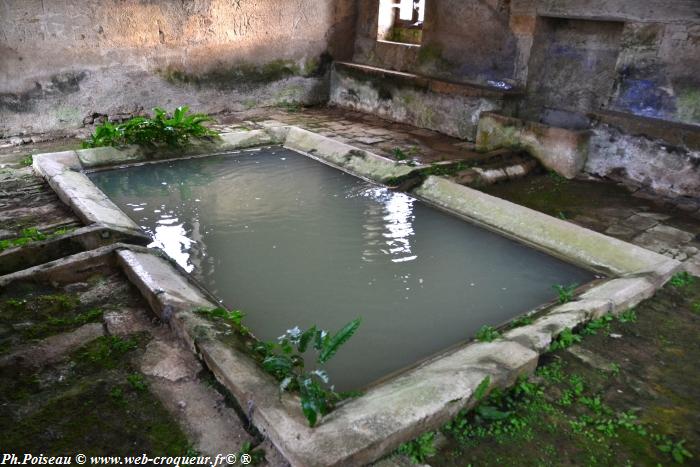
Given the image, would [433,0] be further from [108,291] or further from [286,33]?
[108,291]

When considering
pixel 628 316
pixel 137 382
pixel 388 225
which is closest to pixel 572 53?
pixel 388 225

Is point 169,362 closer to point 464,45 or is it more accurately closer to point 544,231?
point 544,231

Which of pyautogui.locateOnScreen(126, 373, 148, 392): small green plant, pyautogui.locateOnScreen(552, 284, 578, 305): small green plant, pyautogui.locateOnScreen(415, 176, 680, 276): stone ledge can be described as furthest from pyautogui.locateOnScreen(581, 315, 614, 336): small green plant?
pyautogui.locateOnScreen(126, 373, 148, 392): small green plant

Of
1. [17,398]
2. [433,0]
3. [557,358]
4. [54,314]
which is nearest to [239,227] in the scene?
[54,314]

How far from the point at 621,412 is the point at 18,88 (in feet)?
25.4

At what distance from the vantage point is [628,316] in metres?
3.61

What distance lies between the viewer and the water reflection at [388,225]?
457cm

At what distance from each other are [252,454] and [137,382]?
0.85 meters

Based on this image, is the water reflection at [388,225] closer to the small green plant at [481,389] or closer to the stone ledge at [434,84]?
the small green plant at [481,389]

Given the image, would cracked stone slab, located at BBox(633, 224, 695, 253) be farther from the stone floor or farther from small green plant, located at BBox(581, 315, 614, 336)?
the stone floor

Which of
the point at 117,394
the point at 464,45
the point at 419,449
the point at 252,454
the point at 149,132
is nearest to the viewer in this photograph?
the point at 252,454

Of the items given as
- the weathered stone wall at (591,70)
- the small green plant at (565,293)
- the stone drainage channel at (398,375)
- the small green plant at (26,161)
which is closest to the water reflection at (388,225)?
the stone drainage channel at (398,375)

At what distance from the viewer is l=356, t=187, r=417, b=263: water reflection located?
4.57 metres

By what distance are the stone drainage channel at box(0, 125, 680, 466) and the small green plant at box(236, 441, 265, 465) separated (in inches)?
3.3
